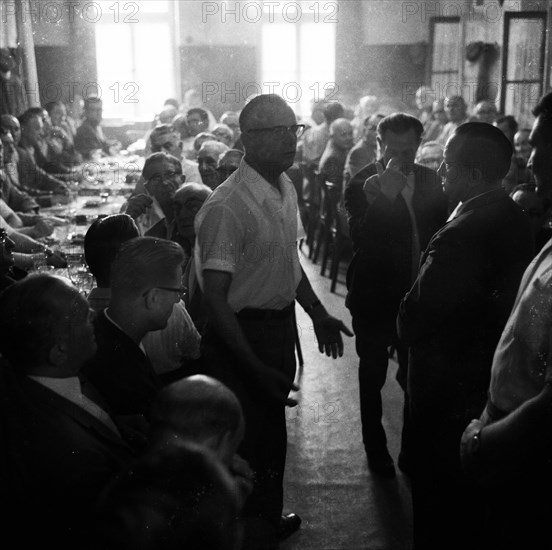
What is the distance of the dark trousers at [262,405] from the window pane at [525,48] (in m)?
5.95

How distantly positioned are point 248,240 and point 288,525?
3.51 feet

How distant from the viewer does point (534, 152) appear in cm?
176

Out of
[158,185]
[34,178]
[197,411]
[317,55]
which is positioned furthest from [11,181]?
[317,55]

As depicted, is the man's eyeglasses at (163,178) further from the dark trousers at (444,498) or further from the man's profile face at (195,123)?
the man's profile face at (195,123)

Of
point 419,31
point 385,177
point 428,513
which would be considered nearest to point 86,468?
point 428,513

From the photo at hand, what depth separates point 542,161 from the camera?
5.66 ft

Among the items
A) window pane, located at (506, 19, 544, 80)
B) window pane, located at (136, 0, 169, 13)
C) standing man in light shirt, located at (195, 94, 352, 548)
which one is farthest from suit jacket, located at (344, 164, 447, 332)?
window pane, located at (136, 0, 169, 13)

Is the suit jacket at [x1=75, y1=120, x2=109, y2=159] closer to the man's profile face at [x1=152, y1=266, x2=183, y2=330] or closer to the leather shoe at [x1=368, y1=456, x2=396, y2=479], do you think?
the leather shoe at [x1=368, y1=456, x2=396, y2=479]

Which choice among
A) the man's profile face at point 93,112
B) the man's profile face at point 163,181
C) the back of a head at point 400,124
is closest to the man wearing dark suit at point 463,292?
the back of a head at point 400,124

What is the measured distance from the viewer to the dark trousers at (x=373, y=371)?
316cm

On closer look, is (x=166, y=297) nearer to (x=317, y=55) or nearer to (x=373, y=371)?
(x=373, y=371)

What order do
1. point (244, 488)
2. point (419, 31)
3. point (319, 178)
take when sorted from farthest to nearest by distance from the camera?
point (419, 31) → point (319, 178) → point (244, 488)

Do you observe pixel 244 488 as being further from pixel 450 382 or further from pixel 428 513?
pixel 428 513

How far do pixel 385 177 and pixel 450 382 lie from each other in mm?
1093
